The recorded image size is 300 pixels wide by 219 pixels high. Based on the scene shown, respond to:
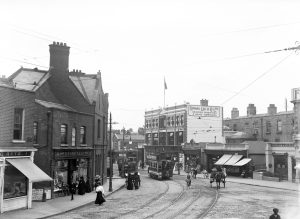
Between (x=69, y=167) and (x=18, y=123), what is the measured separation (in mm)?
8336

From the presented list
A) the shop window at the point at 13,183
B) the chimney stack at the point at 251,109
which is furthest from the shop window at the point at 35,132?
the chimney stack at the point at 251,109

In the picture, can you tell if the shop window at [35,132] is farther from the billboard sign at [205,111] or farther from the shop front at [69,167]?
the billboard sign at [205,111]

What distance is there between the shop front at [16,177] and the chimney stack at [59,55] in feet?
41.8

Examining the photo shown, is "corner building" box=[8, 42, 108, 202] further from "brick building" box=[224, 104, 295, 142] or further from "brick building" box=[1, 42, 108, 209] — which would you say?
"brick building" box=[224, 104, 295, 142]

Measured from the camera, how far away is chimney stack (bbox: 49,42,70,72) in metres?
36.3

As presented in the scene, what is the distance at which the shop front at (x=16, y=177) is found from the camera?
2291cm

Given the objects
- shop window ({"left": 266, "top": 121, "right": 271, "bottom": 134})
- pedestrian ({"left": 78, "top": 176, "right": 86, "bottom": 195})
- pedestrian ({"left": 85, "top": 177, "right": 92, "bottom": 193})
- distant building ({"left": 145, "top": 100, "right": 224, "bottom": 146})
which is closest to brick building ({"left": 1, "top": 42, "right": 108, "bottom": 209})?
pedestrian ({"left": 85, "top": 177, "right": 92, "bottom": 193})

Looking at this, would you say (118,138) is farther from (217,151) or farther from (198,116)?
(217,151)

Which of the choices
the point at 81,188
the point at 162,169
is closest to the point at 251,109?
the point at 162,169

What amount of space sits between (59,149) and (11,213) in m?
8.15

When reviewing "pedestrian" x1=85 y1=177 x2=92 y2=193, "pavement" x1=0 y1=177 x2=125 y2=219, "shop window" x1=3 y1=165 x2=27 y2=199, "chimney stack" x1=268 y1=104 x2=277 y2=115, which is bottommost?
"pavement" x1=0 y1=177 x2=125 y2=219

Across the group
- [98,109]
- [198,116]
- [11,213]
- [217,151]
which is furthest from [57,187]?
[198,116]

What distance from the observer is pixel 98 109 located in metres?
40.3

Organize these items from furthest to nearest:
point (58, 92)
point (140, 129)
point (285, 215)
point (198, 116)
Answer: point (140, 129) < point (198, 116) < point (58, 92) < point (285, 215)
